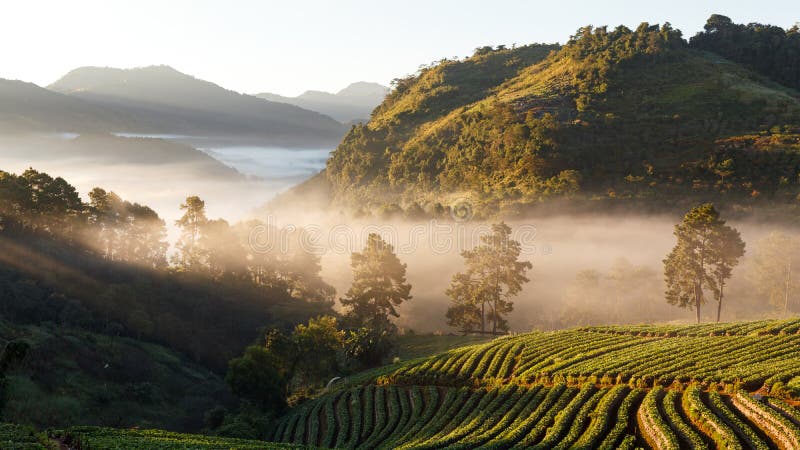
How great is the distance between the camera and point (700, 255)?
78.2m

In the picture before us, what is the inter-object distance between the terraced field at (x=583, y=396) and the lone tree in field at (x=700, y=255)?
19.4 metres

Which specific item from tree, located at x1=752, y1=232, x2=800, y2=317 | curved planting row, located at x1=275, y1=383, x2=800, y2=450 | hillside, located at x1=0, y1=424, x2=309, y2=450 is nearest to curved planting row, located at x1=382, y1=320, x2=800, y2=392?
curved planting row, located at x1=275, y1=383, x2=800, y2=450

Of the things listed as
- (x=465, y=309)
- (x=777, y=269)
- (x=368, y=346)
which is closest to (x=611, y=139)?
(x=777, y=269)

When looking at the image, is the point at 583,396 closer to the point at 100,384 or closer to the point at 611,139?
the point at 100,384

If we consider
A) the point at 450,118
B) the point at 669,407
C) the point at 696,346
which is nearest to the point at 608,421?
the point at 669,407

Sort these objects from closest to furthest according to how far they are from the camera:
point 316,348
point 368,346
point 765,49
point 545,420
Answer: point 545,420, point 316,348, point 368,346, point 765,49

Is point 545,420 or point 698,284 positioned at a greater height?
point 698,284

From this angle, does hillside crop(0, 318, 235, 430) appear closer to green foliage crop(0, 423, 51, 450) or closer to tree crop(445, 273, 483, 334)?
green foliage crop(0, 423, 51, 450)

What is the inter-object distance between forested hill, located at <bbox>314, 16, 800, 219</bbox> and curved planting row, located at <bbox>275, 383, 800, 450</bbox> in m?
87.6

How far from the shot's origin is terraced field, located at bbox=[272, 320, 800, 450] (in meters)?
36.0

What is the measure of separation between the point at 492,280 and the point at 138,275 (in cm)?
5480

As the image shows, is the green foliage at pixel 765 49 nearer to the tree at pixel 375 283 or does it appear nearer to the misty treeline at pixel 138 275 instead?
the tree at pixel 375 283

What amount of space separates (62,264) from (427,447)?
221 ft

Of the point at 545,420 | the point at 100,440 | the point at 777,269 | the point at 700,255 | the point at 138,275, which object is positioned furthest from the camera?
the point at 138,275
